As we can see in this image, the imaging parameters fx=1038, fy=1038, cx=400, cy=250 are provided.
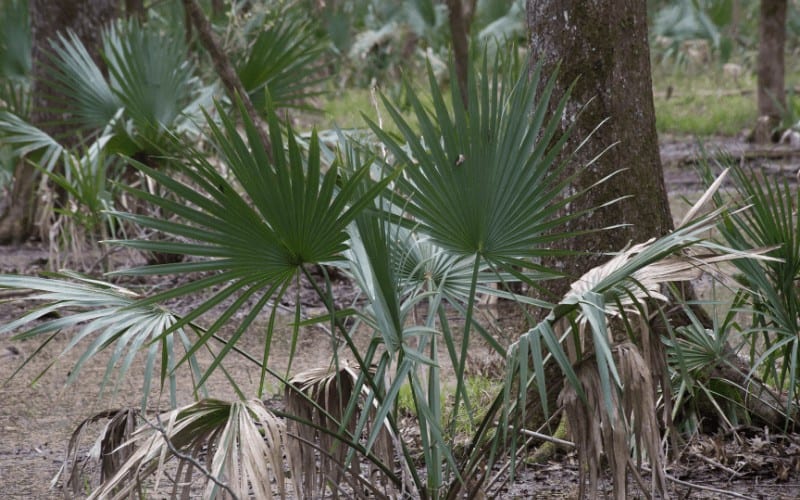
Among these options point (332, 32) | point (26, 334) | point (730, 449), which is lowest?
point (730, 449)

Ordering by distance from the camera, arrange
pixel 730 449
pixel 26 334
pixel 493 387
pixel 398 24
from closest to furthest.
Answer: pixel 26 334 < pixel 730 449 < pixel 493 387 < pixel 398 24

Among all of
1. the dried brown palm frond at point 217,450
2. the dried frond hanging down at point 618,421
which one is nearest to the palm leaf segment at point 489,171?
the dried frond hanging down at point 618,421

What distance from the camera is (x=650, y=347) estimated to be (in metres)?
2.72

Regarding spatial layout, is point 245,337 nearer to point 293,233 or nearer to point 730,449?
point 730,449

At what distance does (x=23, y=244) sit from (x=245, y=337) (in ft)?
11.0

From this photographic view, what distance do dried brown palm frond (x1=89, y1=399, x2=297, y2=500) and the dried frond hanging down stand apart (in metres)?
0.75

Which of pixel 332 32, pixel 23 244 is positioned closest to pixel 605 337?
pixel 23 244

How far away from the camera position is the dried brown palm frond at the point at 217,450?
8.09 feet

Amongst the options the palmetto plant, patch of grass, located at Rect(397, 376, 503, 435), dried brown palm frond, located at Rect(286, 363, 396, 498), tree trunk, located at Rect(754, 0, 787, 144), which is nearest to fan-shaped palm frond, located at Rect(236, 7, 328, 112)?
patch of grass, located at Rect(397, 376, 503, 435)

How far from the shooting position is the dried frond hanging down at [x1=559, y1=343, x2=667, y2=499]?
2.50 meters

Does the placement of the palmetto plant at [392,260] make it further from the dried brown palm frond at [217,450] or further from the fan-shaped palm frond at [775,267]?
the fan-shaped palm frond at [775,267]

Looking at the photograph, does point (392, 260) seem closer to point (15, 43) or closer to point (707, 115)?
point (15, 43)

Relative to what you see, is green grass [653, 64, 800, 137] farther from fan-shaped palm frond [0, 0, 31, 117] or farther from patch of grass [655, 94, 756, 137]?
fan-shaped palm frond [0, 0, 31, 117]

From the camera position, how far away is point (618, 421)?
2508mm
